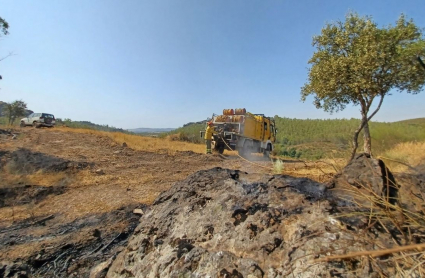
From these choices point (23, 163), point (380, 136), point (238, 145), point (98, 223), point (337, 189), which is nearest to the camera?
point (337, 189)

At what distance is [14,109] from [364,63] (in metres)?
42.4

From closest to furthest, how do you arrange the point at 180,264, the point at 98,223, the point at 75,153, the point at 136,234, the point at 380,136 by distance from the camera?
the point at 180,264, the point at 136,234, the point at 98,223, the point at 75,153, the point at 380,136

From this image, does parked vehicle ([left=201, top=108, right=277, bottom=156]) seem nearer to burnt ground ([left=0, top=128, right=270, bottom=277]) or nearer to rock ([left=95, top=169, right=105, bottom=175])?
burnt ground ([left=0, top=128, right=270, bottom=277])

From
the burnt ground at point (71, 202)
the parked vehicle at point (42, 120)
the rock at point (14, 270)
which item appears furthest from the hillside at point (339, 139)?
the parked vehicle at point (42, 120)

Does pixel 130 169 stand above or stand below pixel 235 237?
below

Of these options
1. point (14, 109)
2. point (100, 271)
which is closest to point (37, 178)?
point (100, 271)

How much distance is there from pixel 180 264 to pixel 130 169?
8.52m

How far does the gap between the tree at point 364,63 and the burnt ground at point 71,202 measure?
5.06 meters

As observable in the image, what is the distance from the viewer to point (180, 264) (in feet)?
6.38

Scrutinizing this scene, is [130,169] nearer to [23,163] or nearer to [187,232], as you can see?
[23,163]

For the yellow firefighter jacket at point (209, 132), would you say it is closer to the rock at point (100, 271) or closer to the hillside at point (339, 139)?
the hillside at point (339, 139)

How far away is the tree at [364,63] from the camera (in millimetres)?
8273

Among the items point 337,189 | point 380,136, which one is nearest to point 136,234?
point 337,189

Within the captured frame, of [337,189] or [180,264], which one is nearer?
[180,264]
